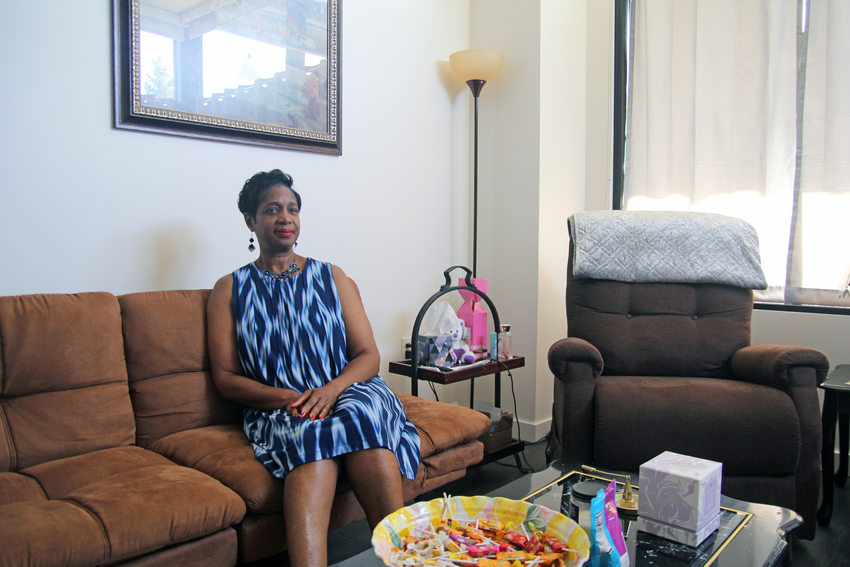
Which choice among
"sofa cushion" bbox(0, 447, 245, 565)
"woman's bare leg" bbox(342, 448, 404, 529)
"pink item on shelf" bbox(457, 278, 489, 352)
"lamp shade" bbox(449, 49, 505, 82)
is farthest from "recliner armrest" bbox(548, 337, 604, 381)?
"lamp shade" bbox(449, 49, 505, 82)

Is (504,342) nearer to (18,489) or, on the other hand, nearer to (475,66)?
(475,66)

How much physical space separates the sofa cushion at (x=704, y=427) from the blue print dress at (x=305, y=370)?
0.71m

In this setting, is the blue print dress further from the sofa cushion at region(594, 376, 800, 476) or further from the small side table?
the small side table

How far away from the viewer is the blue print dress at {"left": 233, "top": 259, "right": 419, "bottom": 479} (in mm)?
1690

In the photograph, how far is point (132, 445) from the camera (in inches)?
73.7

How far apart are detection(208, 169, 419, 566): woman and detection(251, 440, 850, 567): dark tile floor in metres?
0.45

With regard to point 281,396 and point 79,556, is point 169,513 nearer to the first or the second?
point 79,556

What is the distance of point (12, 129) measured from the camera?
192 centimetres

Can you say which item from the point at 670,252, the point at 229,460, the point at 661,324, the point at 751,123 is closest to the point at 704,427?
the point at 661,324

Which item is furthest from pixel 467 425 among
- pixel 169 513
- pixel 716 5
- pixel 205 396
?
pixel 716 5

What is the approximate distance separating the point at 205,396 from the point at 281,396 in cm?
33

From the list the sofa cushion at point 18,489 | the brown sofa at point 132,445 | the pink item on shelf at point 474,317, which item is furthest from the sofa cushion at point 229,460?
the pink item on shelf at point 474,317

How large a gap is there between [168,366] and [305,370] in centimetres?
42

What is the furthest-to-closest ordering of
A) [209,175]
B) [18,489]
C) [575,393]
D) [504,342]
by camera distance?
[504,342] → [209,175] → [575,393] → [18,489]
